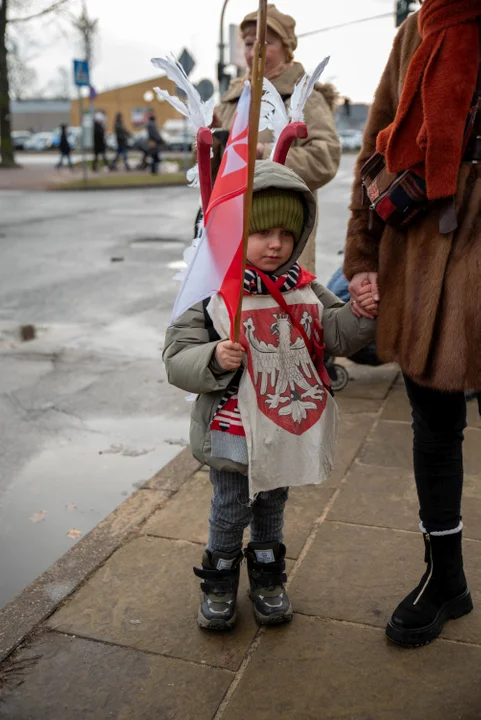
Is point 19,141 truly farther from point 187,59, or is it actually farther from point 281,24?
point 281,24

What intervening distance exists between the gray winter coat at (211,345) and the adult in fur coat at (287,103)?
1511 millimetres

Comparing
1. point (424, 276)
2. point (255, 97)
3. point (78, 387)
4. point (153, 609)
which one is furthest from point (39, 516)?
point (255, 97)

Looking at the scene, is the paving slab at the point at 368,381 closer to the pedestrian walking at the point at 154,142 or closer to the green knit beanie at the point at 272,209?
the green knit beanie at the point at 272,209

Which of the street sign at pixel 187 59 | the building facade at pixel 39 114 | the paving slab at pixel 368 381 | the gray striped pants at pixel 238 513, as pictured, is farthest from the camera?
the building facade at pixel 39 114

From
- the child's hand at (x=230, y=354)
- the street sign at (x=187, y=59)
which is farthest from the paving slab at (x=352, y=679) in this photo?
the street sign at (x=187, y=59)

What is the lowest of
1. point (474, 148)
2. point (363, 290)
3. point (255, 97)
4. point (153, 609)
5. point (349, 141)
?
point (349, 141)

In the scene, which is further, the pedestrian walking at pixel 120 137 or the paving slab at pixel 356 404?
the pedestrian walking at pixel 120 137

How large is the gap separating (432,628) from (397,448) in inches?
69.6

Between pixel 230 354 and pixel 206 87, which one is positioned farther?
pixel 206 87

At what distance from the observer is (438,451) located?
8.65 feet

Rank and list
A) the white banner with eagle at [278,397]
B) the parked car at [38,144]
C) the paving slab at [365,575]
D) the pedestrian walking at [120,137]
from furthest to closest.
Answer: the parked car at [38,144] < the pedestrian walking at [120,137] < the paving slab at [365,575] < the white banner with eagle at [278,397]

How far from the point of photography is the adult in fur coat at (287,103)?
4.20 meters

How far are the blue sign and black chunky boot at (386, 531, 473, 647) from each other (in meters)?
22.5

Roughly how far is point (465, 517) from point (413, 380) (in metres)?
1.23
